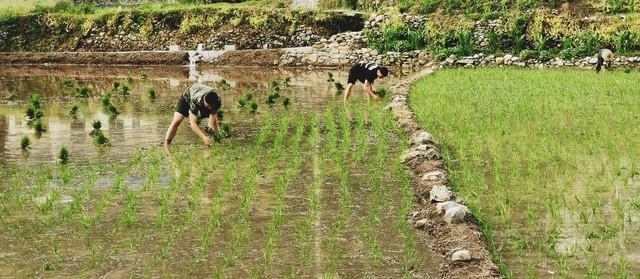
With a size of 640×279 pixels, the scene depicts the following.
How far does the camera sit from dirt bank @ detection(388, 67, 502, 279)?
5480 mm

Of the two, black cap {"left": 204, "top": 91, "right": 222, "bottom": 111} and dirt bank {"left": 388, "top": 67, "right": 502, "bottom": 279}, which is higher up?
black cap {"left": 204, "top": 91, "right": 222, "bottom": 111}

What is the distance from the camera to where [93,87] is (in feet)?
68.6

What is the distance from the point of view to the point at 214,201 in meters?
7.65

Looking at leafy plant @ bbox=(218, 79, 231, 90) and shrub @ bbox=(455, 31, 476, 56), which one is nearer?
leafy plant @ bbox=(218, 79, 231, 90)

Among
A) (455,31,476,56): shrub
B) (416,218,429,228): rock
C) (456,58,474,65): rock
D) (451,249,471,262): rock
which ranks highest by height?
(455,31,476,56): shrub

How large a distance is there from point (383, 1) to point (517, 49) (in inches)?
288

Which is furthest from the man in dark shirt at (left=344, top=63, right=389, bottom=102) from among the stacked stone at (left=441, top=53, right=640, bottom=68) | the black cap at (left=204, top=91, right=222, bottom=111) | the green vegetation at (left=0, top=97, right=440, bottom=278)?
the stacked stone at (left=441, top=53, right=640, bottom=68)

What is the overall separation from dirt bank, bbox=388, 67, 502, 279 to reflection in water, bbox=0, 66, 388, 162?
10.7 ft

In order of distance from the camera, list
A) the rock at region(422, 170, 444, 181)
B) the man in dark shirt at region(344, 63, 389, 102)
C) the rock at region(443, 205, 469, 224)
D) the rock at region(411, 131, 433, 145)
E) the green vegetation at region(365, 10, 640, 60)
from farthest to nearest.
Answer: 1. the green vegetation at region(365, 10, 640, 60)
2. the man in dark shirt at region(344, 63, 389, 102)
3. the rock at region(411, 131, 433, 145)
4. the rock at region(422, 170, 444, 181)
5. the rock at region(443, 205, 469, 224)

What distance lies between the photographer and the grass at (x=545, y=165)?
611 cm

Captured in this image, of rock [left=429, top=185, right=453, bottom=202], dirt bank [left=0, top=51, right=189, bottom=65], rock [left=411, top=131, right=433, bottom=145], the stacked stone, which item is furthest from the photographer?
dirt bank [left=0, top=51, right=189, bottom=65]

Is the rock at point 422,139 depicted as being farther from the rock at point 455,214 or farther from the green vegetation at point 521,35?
the green vegetation at point 521,35

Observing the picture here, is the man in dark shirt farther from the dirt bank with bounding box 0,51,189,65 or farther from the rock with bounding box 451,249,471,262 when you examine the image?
the dirt bank with bounding box 0,51,189,65

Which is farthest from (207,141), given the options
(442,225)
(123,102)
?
(123,102)
